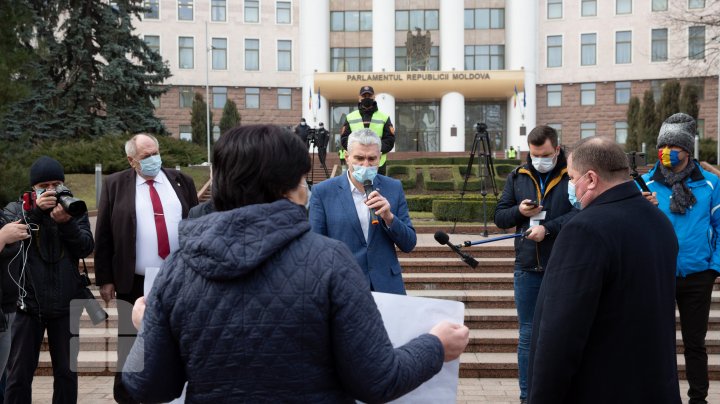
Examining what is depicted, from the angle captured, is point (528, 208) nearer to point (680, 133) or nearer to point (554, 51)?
point (680, 133)

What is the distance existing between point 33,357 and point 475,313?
15.2ft

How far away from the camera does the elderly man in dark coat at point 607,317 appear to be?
2824 millimetres

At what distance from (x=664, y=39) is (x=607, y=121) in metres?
6.25

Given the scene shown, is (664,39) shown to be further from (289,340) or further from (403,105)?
(289,340)

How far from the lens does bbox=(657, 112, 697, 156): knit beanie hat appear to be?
205 inches

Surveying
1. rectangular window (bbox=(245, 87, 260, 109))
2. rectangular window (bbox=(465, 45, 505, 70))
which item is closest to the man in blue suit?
rectangular window (bbox=(465, 45, 505, 70))

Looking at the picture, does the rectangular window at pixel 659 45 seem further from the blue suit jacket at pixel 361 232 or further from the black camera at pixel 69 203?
the black camera at pixel 69 203

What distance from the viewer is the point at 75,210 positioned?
474 cm

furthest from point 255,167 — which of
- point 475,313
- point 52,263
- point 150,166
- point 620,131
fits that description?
point 620,131

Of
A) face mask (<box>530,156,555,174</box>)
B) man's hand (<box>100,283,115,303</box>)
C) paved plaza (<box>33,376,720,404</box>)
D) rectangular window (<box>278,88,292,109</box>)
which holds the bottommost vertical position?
paved plaza (<box>33,376,720,404</box>)

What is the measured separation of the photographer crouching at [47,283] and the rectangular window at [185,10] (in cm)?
4654

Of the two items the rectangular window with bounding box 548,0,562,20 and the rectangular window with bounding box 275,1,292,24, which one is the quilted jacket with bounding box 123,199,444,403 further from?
the rectangular window with bounding box 275,1,292,24

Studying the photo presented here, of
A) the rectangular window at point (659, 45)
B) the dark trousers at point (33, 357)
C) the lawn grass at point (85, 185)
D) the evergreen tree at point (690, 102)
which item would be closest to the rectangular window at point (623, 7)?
the rectangular window at point (659, 45)

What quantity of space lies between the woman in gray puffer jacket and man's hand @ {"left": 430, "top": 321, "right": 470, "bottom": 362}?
20cm
